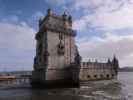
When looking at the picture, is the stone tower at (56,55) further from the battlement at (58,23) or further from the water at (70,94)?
the water at (70,94)

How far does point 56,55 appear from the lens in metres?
37.0

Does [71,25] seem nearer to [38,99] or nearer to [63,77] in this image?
[63,77]

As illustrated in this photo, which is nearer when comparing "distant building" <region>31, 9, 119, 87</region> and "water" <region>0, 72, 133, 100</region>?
"water" <region>0, 72, 133, 100</region>

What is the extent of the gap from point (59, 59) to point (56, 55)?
1237mm

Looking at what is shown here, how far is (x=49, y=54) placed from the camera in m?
35.8

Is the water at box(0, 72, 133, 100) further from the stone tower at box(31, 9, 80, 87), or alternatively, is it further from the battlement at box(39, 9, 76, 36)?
the battlement at box(39, 9, 76, 36)

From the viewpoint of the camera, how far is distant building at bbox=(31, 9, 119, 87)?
1396 inches

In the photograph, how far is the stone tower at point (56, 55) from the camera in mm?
35438

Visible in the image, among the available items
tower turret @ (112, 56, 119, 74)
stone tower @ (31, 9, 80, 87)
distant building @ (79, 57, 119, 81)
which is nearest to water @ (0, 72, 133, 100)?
distant building @ (79, 57, 119, 81)

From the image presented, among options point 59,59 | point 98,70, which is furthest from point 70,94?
point 98,70

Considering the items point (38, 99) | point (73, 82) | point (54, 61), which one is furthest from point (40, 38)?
point (38, 99)

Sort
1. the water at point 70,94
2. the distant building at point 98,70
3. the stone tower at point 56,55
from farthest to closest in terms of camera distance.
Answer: the distant building at point 98,70, the stone tower at point 56,55, the water at point 70,94

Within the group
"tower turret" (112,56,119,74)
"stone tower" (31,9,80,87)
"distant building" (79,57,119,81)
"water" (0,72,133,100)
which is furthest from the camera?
"tower turret" (112,56,119,74)

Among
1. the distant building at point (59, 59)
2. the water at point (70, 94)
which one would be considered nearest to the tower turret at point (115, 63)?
the distant building at point (59, 59)
